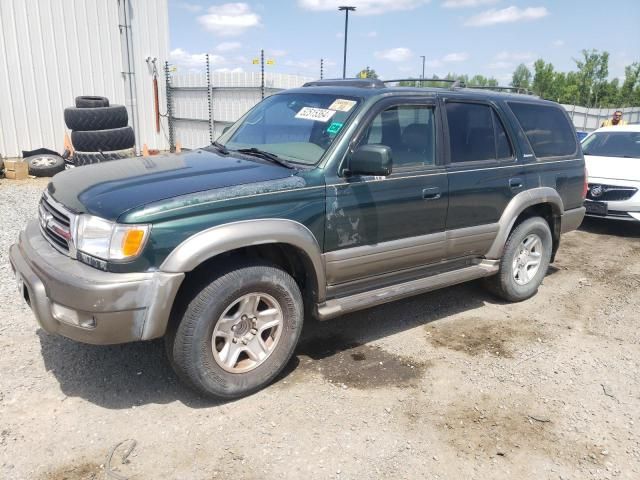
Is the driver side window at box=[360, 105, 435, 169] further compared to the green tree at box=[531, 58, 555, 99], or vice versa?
the green tree at box=[531, 58, 555, 99]

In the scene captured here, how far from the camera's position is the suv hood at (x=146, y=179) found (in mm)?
2865

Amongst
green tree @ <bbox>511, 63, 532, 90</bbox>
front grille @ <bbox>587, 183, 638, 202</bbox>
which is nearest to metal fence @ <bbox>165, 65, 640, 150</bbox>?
front grille @ <bbox>587, 183, 638, 202</bbox>

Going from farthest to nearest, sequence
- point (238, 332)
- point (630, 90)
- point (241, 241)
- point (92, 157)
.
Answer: point (630, 90)
point (92, 157)
point (238, 332)
point (241, 241)

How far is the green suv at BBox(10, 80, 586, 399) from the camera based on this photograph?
9.09 feet

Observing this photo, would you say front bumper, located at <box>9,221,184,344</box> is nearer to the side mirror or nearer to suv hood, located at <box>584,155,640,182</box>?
the side mirror

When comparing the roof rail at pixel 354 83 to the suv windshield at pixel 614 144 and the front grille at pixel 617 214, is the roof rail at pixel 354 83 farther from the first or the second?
the suv windshield at pixel 614 144

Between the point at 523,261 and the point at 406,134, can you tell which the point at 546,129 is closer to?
the point at 523,261

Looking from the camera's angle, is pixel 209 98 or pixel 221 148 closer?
pixel 221 148

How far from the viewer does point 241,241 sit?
296 centimetres

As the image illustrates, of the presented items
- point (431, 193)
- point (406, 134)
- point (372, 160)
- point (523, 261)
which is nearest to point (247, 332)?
point (372, 160)

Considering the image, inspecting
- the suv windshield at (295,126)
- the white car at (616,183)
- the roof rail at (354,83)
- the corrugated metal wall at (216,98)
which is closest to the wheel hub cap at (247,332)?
the suv windshield at (295,126)

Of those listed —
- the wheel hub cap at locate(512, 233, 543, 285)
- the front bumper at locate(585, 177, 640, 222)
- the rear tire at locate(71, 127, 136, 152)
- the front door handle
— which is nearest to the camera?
the front door handle

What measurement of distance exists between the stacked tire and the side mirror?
761 cm

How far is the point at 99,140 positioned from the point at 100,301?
8073 millimetres
